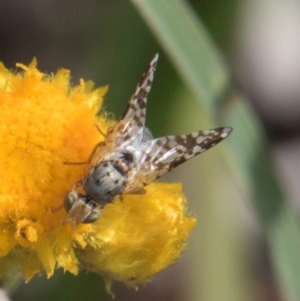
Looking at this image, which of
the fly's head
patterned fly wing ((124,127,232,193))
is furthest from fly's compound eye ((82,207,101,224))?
patterned fly wing ((124,127,232,193))

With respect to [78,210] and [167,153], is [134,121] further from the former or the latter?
[78,210]

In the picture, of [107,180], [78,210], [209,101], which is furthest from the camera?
[209,101]

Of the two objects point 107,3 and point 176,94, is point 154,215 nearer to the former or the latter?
point 176,94

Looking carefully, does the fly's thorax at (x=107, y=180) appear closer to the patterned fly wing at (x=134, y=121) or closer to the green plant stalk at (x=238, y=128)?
the patterned fly wing at (x=134, y=121)

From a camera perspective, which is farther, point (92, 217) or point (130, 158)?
point (130, 158)

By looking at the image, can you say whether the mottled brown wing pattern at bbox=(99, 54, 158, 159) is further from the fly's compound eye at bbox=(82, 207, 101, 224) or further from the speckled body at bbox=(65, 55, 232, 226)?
the fly's compound eye at bbox=(82, 207, 101, 224)

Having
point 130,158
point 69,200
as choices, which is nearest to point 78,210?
point 69,200
